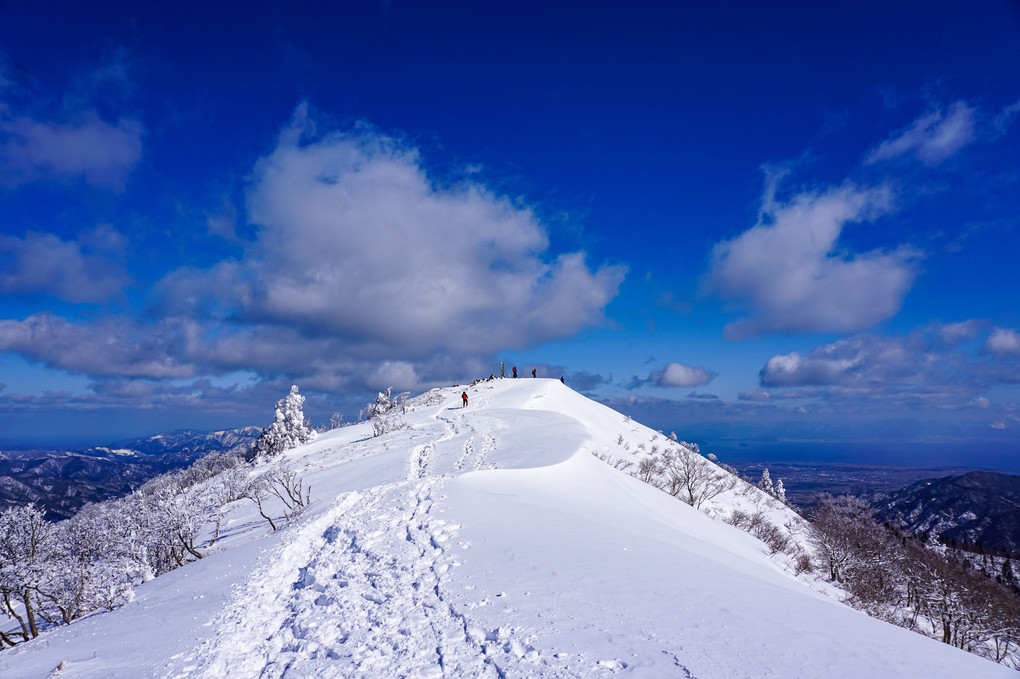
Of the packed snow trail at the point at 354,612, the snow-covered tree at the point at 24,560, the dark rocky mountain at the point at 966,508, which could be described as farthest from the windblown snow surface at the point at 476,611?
the dark rocky mountain at the point at 966,508

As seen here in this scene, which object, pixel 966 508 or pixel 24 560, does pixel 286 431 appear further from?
pixel 966 508

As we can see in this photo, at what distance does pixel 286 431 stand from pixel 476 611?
54493 mm

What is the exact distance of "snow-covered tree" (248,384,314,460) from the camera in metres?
53.5

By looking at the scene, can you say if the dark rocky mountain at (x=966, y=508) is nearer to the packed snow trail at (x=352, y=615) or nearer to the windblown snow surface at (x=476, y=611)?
the windblown snow surface at (x=476, y=611)

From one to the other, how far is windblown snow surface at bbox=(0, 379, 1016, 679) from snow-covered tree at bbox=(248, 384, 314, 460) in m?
41.4

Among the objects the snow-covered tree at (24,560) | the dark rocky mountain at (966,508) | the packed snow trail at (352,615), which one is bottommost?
the dark rocky mountain at (966,508)

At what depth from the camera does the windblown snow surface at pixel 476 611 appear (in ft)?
20.1

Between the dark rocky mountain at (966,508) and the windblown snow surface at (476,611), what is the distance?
332 ft

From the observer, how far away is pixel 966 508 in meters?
98.2

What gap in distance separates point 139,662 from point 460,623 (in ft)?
20.1

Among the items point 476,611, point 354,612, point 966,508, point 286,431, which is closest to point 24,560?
point 354,612

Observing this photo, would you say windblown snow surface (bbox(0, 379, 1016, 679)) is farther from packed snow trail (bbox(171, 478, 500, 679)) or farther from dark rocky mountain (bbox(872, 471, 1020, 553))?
dark rocky mountain (bbox(872, 471, 1020, 553))

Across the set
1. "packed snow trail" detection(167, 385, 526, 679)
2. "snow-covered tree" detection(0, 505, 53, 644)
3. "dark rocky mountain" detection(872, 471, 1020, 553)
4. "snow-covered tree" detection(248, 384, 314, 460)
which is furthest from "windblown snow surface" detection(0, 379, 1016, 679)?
"dark rocky mountain" detection(872, 471, 1020, 553)

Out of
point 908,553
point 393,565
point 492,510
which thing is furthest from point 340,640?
point 908,553
